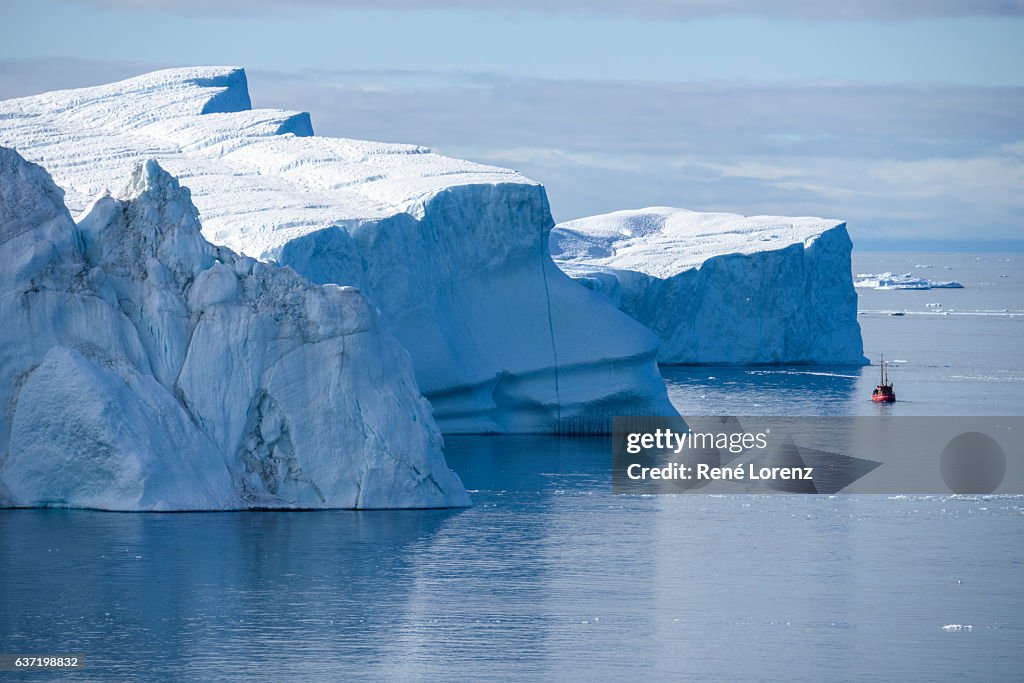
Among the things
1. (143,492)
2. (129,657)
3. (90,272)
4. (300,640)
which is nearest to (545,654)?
(300,640)

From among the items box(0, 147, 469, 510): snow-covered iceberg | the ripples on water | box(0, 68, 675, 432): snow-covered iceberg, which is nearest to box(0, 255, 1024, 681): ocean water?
the ripples on water

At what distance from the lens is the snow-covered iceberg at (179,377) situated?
1962 cm

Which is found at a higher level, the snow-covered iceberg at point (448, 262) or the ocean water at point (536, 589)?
the snow-covered iceberg at point (448, 262)

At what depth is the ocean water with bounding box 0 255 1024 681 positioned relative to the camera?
14.6 meters

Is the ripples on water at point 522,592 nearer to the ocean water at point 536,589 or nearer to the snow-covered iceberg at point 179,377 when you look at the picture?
the ocean water at point 536,589

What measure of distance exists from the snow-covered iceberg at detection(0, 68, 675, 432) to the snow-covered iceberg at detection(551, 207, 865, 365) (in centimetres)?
A: 1579

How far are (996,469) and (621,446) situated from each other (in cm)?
658

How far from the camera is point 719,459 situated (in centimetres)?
2945

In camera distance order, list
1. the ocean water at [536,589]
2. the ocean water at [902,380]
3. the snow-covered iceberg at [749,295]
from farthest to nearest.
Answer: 1. the snow-covered iceberg at [749,295]
2. the ocean water at [902,380]
3. the ocean water at [536,589]

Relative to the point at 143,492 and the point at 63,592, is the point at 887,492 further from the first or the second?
the point at 63,592

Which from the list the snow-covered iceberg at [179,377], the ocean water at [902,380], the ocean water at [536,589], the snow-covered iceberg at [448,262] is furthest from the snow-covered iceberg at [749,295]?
the snow-covered iceberg at [179,377]

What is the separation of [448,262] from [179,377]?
1093cm

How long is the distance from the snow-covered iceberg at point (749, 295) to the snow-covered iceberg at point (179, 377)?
2719 cm

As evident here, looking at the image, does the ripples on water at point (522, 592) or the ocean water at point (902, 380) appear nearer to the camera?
the ripples on water at point (522, 592)
